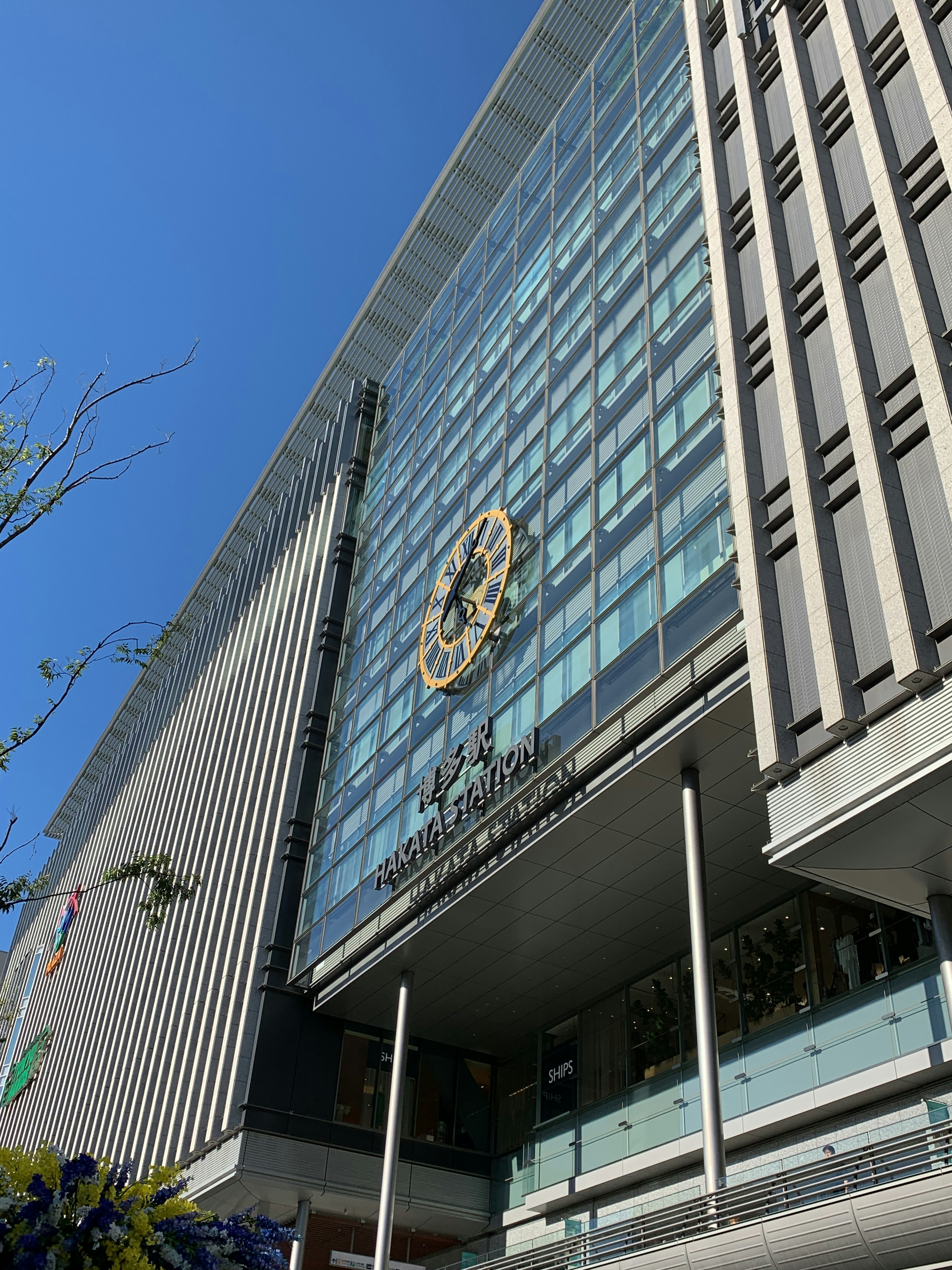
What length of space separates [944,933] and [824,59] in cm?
2022

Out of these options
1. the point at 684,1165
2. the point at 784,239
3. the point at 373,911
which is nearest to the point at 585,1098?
the point at 684,1165

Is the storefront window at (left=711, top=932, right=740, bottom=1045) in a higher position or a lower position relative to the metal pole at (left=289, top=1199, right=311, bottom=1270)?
higher

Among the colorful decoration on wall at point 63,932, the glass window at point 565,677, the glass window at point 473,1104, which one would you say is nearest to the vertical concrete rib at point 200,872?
the colorful decoration on wall at point 63,932

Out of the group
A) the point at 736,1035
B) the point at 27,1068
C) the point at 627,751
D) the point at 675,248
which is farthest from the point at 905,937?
the point at 27,1068

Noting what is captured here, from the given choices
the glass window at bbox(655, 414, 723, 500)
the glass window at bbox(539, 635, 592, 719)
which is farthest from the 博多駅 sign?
the glass window at bbox(655, 414, 723, 500)

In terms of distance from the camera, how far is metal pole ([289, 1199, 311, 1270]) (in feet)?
107

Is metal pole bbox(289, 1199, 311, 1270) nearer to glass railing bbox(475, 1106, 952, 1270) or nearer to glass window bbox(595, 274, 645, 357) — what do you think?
glass railing bbox(475, 1106, 952, 1270)

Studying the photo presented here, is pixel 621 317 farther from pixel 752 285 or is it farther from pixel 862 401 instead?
pixel 862 401

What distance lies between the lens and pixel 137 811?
63.7m

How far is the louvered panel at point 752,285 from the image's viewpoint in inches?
1019

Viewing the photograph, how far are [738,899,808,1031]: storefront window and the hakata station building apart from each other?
0.10 metres

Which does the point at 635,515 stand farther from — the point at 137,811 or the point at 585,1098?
the point at 137,811

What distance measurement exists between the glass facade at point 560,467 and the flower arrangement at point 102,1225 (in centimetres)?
1548

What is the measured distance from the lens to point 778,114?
28.4 m
